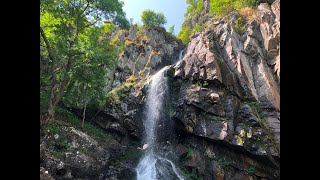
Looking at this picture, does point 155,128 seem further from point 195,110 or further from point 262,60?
point 262,60

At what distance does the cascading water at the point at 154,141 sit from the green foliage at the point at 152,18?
19.8m

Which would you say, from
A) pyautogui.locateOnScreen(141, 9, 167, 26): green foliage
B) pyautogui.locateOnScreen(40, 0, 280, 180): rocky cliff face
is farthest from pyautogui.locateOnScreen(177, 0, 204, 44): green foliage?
pyautogui.locateOnScreen(40, 0, 280, 180): rocky cliff face

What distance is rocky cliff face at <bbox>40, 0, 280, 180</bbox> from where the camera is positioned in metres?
16.9

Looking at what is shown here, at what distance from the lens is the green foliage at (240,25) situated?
21.4 metres

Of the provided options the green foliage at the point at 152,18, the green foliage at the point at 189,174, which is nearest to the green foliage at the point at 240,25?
→ the green foliage at the point at 189,174

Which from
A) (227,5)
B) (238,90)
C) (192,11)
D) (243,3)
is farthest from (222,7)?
(192,11)

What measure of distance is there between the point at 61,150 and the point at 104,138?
14.3ft

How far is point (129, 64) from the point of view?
27281mm

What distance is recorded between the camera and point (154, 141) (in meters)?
21.0

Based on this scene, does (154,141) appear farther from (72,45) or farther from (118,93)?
(72,45)

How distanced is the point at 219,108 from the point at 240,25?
7.83 meters

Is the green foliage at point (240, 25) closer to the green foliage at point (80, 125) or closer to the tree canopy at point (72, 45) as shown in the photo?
the tree canopy at point (72, 45)

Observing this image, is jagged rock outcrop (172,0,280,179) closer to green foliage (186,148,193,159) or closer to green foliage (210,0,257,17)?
green foliage (186,148,193,159)
